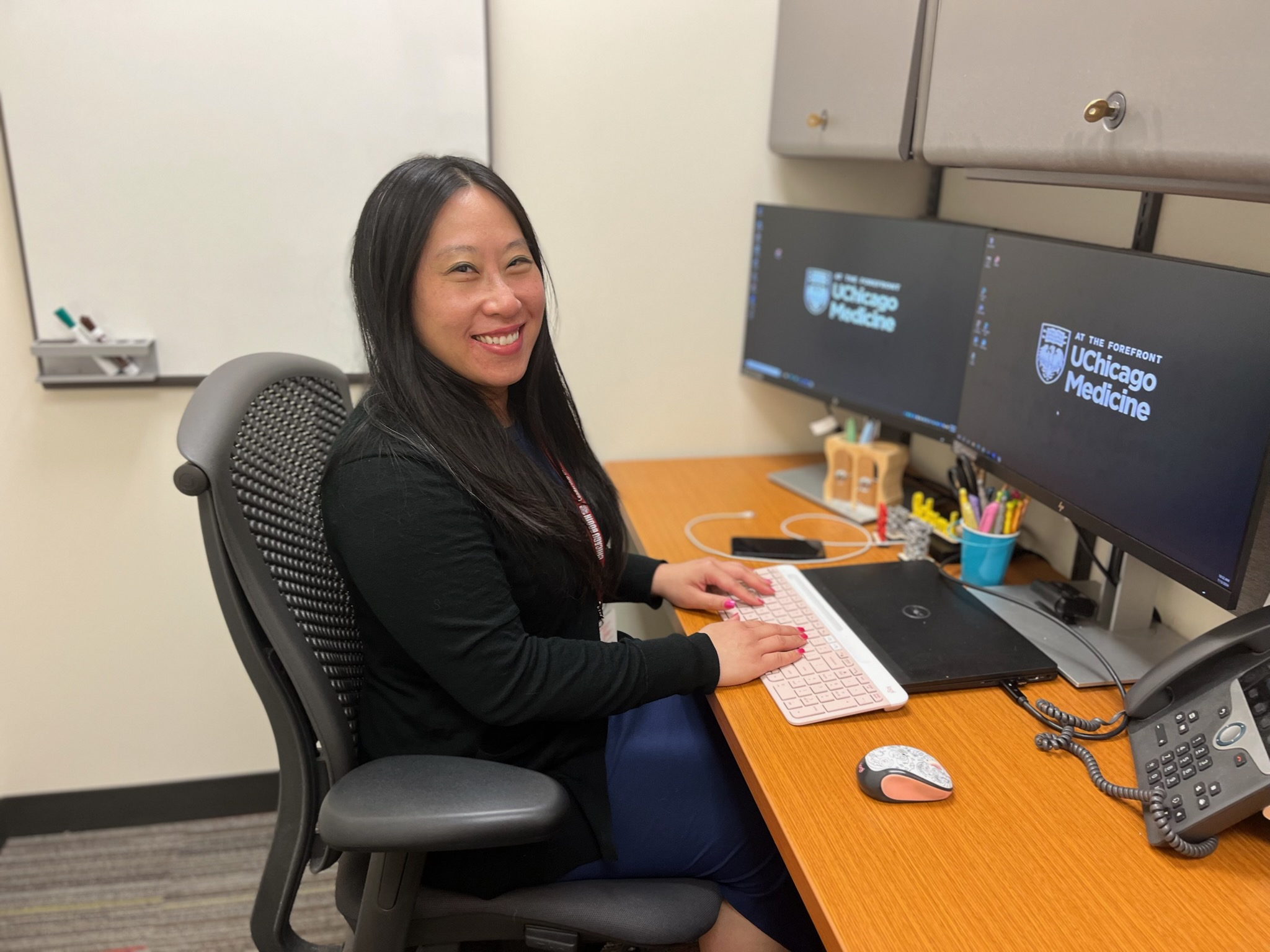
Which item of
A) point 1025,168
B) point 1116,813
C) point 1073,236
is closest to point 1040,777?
point 1116,813

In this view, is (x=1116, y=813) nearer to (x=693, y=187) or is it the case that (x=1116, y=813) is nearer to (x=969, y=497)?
(x=969, y=497)


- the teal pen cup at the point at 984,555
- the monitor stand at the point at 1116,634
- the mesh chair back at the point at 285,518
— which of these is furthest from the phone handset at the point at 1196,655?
the mesh chair back at the point at 285,518

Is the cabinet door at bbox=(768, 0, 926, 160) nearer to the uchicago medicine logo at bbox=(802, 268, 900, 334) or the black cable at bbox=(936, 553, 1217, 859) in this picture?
the uchicago medicine logo at bbox=(802, 268, 900, 334)

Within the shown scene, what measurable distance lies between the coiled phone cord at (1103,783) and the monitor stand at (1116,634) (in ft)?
0.34

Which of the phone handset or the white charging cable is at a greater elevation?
the phone handset

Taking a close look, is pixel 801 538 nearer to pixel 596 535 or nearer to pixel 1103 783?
pixel 596 535

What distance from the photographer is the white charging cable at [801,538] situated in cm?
151

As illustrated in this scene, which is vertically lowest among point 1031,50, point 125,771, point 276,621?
point 125,771

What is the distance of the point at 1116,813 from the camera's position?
0.93 metres

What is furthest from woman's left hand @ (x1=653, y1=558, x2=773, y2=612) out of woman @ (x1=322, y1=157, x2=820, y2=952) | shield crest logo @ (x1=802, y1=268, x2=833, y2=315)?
shield crest logo @ (x1=802, y1=268, x2=833, y2=315)

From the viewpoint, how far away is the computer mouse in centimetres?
93

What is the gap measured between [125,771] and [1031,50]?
2145 mm

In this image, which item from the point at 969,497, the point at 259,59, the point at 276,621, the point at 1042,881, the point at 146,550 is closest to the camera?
the point at 1042,881

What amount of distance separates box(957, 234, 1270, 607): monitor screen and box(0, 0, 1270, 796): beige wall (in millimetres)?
361
